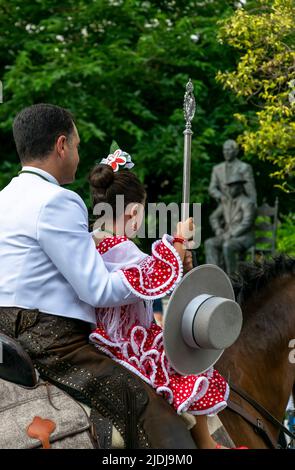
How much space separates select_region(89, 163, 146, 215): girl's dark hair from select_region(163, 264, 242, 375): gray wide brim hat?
1.60 ft

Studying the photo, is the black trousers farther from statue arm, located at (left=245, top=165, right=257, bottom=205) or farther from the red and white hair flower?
statue arm, located at (left=245, top=165, right=257, bottom=205)

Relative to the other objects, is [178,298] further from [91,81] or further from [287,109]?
[91,81]

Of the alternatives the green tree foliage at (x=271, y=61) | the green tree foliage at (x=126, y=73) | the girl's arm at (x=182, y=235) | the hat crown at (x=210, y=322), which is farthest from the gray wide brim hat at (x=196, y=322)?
the green tree foliage at (x=126, y=73)

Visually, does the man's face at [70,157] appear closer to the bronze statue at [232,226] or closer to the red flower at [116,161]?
the red flower at [116,161]

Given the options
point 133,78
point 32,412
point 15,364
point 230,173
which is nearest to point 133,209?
point 15,364

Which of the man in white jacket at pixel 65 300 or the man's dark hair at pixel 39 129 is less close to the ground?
the man's dark hair at pixel 39 129

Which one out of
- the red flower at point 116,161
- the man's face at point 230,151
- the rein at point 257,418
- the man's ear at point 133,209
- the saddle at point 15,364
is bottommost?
the rein at point 257,418

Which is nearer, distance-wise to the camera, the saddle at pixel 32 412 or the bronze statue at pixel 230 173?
the saddle at pixel 32 412

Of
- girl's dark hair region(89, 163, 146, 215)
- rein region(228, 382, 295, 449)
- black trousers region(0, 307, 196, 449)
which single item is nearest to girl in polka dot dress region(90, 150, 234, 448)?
girl's dark hair region(89, 163, 146, 215)

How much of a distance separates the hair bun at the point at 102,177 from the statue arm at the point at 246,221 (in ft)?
28.5

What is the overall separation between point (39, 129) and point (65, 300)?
2.23 ft

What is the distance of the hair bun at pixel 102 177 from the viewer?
10.7 feet

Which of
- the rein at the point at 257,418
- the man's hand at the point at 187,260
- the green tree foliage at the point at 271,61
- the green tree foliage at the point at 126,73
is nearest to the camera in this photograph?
the man's hand at the point at 187,260

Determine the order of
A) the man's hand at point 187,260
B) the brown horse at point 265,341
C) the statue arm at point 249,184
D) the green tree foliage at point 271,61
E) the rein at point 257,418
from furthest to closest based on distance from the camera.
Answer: the statue arm at point 249,184 → the green tree foliage at point 271,61 → the brown horse at point 265,341 → the rein at point 257,418 → the man's hand at point 187,260
